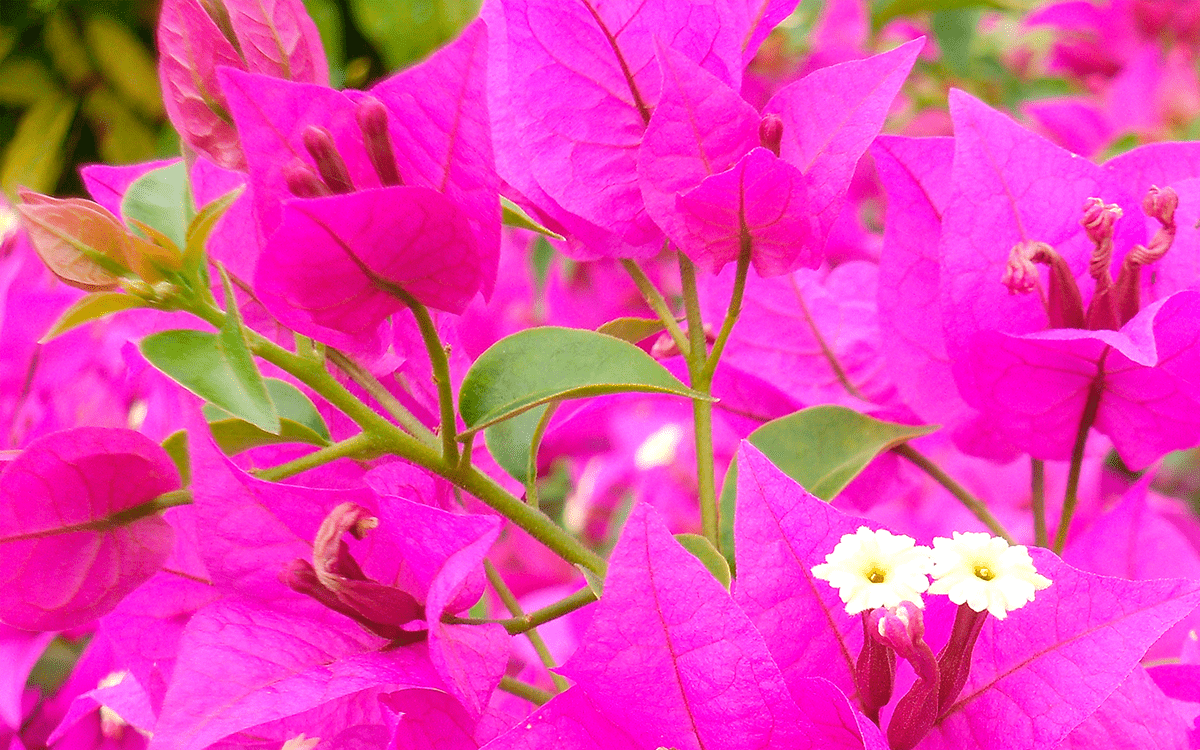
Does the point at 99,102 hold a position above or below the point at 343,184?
below

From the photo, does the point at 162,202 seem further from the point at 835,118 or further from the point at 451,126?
the point at 835,118

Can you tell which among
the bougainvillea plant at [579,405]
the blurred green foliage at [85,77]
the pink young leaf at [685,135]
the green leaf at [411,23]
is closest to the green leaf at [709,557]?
the bougainvillea plant at [579,405]

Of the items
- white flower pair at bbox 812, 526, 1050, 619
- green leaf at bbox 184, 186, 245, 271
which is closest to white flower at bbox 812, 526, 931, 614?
white flower pair at bbox 812, 526, 1050, 619

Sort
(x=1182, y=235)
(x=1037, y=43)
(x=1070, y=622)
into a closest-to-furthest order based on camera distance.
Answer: (x=1070, y=622) → (x=1182, y=235) → (x=1037, y=43)

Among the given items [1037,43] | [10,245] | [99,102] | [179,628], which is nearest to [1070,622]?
[179,628]

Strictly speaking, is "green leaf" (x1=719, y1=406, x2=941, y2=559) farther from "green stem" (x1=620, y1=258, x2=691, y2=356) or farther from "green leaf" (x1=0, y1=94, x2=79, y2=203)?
"green leaf" (x1=0, y1=94, x2=79, y2=203)

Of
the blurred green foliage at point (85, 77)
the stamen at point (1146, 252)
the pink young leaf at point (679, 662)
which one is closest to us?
the pink young leaf at point (679, 662)

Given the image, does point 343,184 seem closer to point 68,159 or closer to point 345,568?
point 345,568

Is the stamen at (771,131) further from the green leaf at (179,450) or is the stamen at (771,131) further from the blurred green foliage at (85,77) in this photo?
the blurred green foliage at (85,77)
